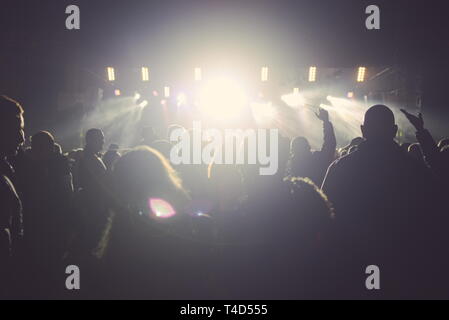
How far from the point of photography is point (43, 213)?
3.55 metres

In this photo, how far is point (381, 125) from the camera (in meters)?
2.53

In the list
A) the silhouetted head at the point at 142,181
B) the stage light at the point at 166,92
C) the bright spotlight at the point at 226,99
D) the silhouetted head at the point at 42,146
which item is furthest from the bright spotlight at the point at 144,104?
the silhouetted head at the point at 142,181

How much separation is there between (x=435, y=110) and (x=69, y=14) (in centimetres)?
795

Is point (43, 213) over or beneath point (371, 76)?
beneath

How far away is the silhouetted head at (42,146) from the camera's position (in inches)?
145

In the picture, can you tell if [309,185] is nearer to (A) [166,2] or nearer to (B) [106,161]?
(B) [106,161]

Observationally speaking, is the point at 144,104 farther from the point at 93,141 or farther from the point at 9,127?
the point at 9,127

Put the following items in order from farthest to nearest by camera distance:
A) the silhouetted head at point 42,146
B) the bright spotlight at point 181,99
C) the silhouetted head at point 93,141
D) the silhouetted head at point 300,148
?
the bright spotlight at point 181,99
the silhouetted head at point 300,148
the silhouetted head at point 93,141
the silhouetted head at point 42,146

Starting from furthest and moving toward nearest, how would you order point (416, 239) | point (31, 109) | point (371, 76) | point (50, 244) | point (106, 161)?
1. point (371, 76)
2. point (31, 109)
3. point (106, 161)
4. point (50, 244)
5. point (416, 239)

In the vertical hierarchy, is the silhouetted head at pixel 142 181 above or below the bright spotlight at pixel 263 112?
below

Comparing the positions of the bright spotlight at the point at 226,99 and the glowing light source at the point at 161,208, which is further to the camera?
the bright spotlight at the point at 226,99

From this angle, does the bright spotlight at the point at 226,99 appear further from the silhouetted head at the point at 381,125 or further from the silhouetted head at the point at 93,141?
the silhouetted head at the point at 381,125

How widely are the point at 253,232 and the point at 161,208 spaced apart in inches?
16.7

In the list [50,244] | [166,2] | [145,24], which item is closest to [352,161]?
[50,244]
